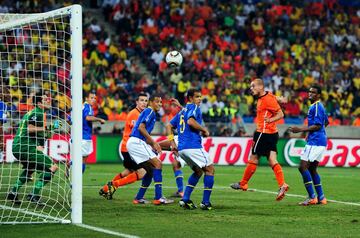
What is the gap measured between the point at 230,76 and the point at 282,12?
20.5ft

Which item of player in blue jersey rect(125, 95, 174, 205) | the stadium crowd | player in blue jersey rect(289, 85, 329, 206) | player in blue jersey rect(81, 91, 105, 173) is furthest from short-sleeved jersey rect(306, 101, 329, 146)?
the stadium crowd

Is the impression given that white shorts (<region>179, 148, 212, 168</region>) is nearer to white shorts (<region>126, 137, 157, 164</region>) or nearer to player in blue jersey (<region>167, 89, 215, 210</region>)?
player in blue jersey (<region>167, 89, 215, 210</region>)

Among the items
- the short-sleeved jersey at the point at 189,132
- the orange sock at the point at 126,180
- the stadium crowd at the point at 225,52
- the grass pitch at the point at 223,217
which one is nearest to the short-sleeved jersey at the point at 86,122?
the grass pitch at the point at 223,217

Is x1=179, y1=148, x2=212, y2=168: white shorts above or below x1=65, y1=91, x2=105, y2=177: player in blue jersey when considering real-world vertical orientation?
below

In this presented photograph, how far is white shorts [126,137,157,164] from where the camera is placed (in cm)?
1512

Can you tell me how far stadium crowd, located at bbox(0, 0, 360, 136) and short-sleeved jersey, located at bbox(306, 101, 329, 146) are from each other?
14.1 metres

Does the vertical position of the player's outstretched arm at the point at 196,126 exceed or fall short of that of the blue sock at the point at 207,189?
it exceeds it

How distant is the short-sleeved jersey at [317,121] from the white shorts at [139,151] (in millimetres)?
2898

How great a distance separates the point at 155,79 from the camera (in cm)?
3372

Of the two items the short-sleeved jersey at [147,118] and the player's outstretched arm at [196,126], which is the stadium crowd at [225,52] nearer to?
the short-sleeved jersey at [147,118]

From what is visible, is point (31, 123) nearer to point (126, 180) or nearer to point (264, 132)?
point (126, 180)

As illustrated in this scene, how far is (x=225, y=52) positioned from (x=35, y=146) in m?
22.4

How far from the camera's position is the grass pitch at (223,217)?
A: 11133 mm

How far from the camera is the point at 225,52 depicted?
36719mm
